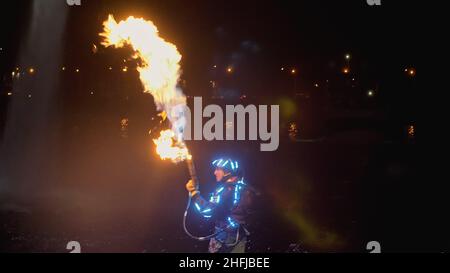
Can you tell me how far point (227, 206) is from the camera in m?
5.77

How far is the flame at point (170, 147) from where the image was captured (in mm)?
6471

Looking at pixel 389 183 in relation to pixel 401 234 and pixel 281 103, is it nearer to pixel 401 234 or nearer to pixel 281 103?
pixel 401 234

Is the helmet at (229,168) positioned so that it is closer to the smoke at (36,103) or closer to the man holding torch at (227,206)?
the man holding torch at (227,206)

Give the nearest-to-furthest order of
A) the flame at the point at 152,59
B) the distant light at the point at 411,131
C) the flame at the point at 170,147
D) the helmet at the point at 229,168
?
the helmet at the point at 229,168
the flame at the point at 170,147
the flame at the point at 152,59
the distant light at the point at 411,131

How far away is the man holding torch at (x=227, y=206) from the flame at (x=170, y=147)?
745mm

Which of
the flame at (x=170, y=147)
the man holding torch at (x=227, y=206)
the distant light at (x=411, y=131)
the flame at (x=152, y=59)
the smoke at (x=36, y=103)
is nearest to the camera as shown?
the man holding torch at (x=227, y=206)

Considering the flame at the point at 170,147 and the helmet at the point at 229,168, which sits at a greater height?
the flame at the point at 170,147

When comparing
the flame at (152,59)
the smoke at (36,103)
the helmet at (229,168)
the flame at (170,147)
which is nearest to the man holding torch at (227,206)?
the helmet at (229,168)

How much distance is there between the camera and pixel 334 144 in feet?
60.2

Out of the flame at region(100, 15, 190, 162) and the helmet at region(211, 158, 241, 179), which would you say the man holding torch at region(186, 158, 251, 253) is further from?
the flame at region(100, 15, 190, 162)

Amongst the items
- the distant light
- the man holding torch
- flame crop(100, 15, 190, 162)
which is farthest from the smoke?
the distant light

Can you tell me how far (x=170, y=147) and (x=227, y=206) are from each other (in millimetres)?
1465

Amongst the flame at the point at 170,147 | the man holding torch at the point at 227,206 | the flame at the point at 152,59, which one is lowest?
the man holding torch at the point at 227,206

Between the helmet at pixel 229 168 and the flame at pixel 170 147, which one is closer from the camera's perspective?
the helmet at pixel 229 168
